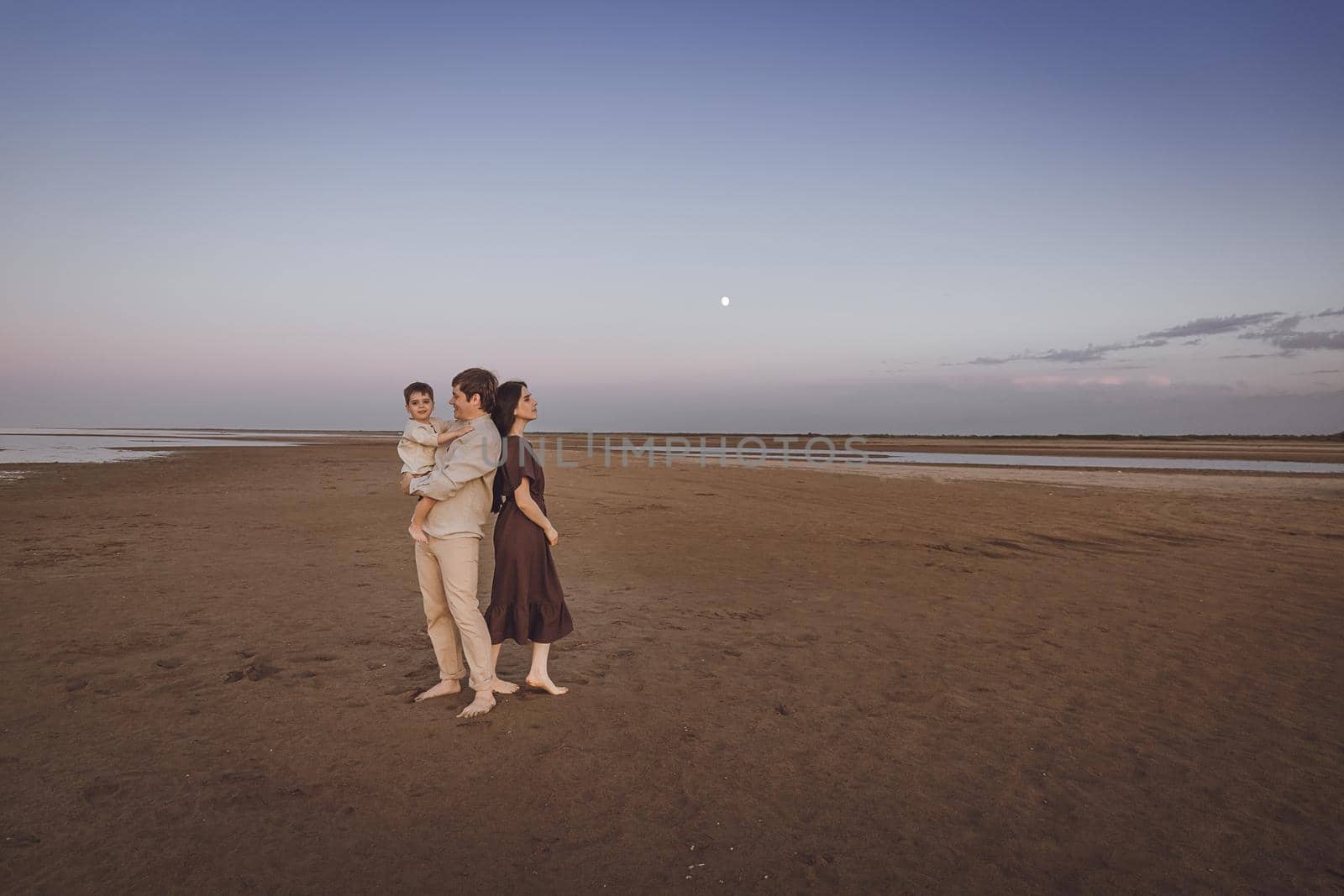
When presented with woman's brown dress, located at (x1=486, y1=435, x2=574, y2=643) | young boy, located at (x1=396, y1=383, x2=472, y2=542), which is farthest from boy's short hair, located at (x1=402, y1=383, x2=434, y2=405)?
woman's brown dress, located at (x1=486, y1=435, x2=574, y2=643)

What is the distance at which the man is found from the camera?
4.58 m

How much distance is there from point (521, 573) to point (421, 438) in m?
1.15

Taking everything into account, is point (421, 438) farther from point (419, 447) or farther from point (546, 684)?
point (546, 684)

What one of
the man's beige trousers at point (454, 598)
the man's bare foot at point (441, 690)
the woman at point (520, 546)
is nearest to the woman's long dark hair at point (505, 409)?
the woman at point (520, 546)

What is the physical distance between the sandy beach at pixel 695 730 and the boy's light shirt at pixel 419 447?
1.73m

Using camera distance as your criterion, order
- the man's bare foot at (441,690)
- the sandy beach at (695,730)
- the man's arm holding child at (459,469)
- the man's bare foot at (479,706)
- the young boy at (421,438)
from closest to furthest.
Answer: the sandy beach at (695,730) < the man's arm holding child at (459,469) < the young boy at (421,438) < the man's bare foot at (479,706) < the man's bare foot at (441,690)

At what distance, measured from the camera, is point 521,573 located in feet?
16.0

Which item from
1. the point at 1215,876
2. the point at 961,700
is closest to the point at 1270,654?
the point at 961,700

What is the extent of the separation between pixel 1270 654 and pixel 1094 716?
273 cm

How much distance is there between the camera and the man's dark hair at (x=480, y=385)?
472cm

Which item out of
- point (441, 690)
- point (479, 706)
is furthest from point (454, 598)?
point (441, 690)

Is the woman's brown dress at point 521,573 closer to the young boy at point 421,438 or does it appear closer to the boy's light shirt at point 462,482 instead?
the boy's light shirt at point 462,482

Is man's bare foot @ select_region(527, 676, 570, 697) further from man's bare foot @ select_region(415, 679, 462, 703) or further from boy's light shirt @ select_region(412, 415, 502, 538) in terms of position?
boy's light shirt @ select_region(412, 415, 502, 538)

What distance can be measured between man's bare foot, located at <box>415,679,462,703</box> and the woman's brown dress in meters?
0.64
